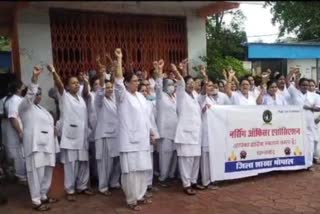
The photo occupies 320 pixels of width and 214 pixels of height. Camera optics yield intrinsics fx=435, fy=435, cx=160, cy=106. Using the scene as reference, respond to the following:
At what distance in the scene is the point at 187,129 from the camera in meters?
5.80

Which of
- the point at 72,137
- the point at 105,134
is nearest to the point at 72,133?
the point at 72,137

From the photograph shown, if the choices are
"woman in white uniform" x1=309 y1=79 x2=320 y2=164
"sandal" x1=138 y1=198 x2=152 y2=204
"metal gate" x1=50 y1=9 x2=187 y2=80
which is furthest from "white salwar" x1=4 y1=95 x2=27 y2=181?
"woman in white uniform" x1=309 y1=79 x2=320 y2=164

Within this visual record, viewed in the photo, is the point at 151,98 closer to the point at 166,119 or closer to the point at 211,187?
the point at 166,119

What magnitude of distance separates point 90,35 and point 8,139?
6.95ft

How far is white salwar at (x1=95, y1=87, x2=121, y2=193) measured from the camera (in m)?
5.77

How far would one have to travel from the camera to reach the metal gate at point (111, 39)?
275 inches

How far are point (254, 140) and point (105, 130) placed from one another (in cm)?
225

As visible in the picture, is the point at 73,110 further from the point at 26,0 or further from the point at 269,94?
the point at 26,0

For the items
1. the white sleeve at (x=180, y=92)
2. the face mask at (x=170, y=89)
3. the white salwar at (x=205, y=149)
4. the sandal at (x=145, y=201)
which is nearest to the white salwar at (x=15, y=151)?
the sandal at (x=145, y=201)

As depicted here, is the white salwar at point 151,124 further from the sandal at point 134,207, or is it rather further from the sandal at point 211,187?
the sandal at point 211,187

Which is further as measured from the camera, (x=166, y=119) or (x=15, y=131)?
(x=15, y=131)

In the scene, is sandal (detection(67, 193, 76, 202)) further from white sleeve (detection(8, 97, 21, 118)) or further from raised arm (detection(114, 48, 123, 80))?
raised arm (detection(114, 48, 123, 80))

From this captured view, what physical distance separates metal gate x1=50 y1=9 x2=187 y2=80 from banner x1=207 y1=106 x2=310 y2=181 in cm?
197

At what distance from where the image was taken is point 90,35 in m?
7.21
